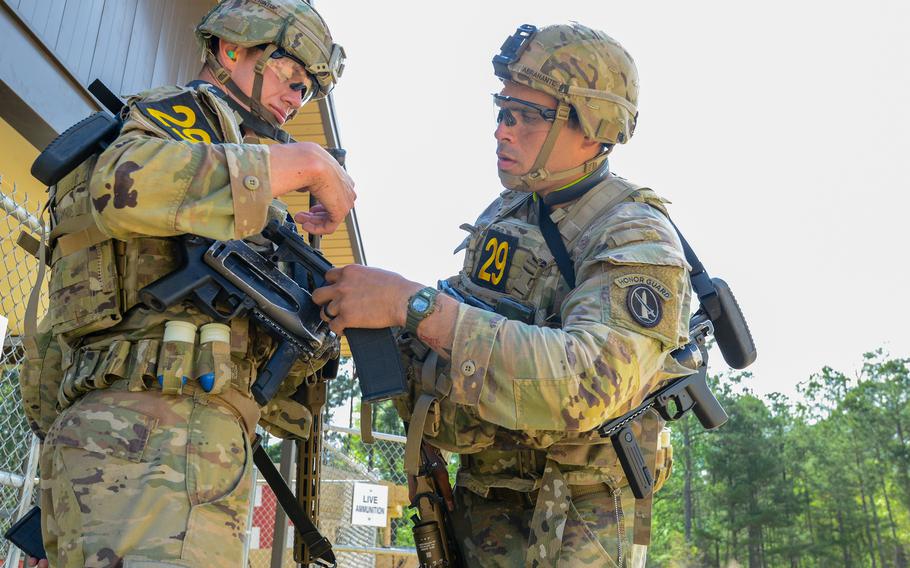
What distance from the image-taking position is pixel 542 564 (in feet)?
9.90

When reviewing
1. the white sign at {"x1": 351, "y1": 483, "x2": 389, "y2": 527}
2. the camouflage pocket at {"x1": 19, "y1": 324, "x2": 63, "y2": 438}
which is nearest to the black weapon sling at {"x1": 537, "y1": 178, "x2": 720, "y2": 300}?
the camouflage pocket at {"x1": 19, "y1": 324, "x2": 63, "y2": 438}

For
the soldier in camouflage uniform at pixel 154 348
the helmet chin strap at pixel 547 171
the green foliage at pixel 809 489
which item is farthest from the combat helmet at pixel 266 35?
the green foliage at pixel 809 489

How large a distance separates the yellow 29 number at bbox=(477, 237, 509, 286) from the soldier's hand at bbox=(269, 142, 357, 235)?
38.1 inches

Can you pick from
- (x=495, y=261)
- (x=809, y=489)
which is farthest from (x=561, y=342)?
(x=809, y=489)

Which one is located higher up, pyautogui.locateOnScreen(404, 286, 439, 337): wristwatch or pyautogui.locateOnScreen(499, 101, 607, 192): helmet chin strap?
pyautogui.locateOnScreen(499, 101, 607, 192): helmet chin strap

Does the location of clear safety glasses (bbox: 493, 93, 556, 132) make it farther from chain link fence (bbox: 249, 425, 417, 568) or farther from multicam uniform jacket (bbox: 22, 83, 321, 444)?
chain link fence (bbox: 249, 425, 417, 568)

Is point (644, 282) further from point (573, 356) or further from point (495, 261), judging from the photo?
point (495, 261)

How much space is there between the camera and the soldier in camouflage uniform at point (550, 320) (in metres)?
2.59

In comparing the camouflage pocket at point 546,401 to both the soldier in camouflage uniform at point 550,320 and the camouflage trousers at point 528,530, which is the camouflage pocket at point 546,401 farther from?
the camouflage trousers at point 528,530

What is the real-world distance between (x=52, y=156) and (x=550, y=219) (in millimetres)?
1968

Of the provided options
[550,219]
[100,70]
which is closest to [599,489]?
[550,219]

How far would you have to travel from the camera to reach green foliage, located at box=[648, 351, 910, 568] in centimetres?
4378

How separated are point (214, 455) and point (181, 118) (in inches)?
41.5

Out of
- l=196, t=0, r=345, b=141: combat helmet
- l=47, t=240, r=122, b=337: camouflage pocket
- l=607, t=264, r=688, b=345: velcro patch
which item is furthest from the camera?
l=196, t=0, r=345, b=141: combat helmet
